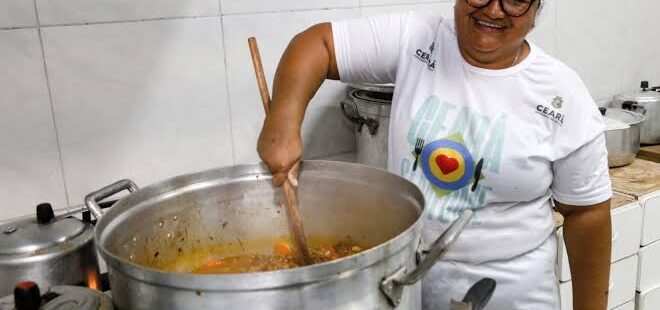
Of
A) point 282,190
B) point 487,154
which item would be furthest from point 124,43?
point 487,154

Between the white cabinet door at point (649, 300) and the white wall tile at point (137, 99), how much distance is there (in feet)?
4.41

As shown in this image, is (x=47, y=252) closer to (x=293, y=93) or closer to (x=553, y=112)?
(x=293, y=93)

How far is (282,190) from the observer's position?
89 cm

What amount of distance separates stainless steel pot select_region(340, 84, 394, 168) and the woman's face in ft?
1.13

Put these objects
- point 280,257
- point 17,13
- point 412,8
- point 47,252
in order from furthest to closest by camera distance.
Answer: point 412,8 → point 17,13 → point 280,257 → point 47,252

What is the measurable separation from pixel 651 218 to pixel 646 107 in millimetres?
490

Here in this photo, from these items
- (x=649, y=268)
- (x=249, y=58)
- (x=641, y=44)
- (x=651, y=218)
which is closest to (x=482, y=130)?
(x=249, y=58)

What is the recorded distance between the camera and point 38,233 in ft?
2.86

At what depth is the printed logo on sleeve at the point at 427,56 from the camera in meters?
1.01

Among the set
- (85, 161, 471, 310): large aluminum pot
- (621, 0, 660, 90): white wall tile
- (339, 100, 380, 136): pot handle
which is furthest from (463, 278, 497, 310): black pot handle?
(621, 0, 660, 90): white wall tile

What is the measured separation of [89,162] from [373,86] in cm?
64

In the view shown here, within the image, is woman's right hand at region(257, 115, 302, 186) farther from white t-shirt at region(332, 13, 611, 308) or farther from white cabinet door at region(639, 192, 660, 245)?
white cabinet door at region(639, 192, 660, 245)

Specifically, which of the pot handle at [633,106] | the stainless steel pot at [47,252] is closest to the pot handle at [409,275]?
the stainless steel pot at [47,252]

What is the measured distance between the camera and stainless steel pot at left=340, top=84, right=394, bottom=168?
130 cm
